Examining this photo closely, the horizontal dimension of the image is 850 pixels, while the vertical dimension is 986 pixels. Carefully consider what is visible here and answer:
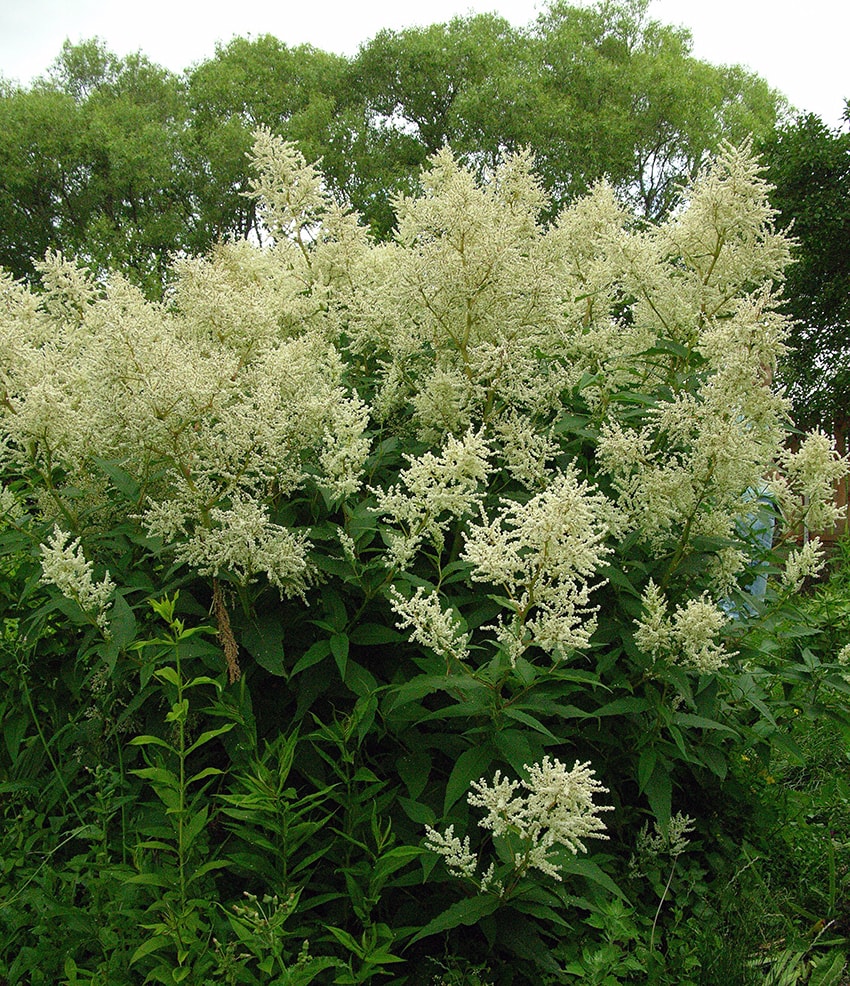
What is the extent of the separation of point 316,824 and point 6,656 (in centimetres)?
151

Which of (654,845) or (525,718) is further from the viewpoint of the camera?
(654,845)

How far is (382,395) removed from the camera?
3.50 metres

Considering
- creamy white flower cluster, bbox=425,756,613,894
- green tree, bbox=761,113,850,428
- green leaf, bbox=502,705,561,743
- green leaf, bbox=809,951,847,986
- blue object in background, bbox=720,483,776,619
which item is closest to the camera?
creamy white flower cluster, bbox=425,756,613,894

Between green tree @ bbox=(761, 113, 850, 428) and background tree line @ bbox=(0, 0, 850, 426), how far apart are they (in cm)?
1231

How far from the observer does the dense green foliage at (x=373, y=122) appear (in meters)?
27.6

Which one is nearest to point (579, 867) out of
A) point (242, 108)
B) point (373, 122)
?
point (373, 122)

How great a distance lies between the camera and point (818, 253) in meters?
13.9

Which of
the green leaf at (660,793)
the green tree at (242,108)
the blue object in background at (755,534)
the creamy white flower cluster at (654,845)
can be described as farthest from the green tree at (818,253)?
the green tree at (242,108)

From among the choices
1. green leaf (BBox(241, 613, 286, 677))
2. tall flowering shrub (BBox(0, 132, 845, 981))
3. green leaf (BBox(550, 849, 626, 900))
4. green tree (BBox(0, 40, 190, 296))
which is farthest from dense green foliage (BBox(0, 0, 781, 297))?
green leaf (BBox(550, 849, 626, 900))

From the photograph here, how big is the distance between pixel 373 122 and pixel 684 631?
30362 mm

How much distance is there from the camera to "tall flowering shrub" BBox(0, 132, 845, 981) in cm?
245

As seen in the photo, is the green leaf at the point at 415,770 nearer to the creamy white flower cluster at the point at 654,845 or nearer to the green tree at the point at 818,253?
the creamy white flower cluster at the point at 654,845

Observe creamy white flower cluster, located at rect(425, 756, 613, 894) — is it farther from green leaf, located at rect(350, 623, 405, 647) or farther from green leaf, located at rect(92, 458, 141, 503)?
green leaf, located at rect(92, 458, 141, 503)

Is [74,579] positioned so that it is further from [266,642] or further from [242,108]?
[242,108]
